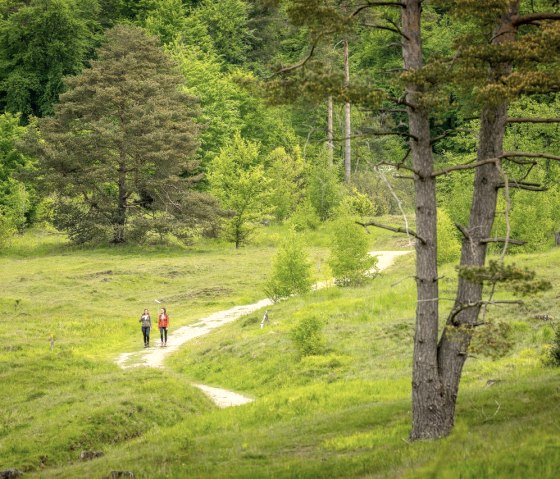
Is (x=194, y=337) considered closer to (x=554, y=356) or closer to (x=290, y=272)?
(x=290, y=272)

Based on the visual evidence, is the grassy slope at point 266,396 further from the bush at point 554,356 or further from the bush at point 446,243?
the bush at point 446,243

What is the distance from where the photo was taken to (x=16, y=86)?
259 ft

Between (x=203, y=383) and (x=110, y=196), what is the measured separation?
3709 cm

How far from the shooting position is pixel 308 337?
24.8 metres

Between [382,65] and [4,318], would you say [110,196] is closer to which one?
[4,318]

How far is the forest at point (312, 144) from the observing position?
12.5m

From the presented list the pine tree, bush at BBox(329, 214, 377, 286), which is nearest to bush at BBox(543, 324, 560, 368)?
bush at BBox(329, 214, 377, 286)

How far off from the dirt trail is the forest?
2828 millimetres

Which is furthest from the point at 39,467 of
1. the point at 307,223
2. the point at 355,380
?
the point at 307,223

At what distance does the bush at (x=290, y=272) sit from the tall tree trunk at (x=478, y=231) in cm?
2384

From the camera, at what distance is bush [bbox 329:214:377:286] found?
3766 cm

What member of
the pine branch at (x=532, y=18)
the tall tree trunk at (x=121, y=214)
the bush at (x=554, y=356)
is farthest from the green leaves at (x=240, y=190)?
the pine branch at (x=532, y=18)

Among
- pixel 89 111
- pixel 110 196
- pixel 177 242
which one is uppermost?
pixel 89 111

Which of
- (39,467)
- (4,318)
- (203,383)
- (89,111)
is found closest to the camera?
(39,467)
